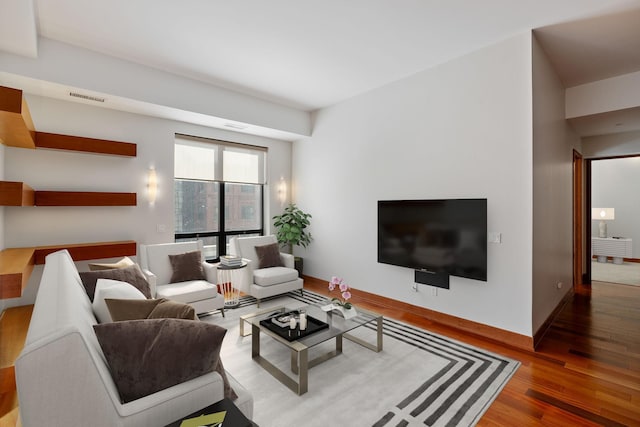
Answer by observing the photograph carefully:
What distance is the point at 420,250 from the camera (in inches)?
150

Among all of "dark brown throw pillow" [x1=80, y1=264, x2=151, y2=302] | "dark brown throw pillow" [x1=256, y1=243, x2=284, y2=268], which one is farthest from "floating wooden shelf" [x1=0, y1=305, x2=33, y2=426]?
"dark brown throw pillow" [x1=256, y1=243, x2=284, y2=268]

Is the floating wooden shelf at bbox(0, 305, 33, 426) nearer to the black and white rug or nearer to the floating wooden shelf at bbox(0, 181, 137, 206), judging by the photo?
the floating wooden shelf at bbox(0, 181, 137, 206)

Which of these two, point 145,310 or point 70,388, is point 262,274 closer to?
point 145,310

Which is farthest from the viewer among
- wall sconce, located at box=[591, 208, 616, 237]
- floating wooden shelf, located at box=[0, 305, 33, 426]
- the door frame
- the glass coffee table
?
wall sconce, located at box=[591, 208, 616, 237]

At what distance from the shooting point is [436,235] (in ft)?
12.0

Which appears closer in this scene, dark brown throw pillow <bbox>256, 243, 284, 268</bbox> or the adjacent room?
the adjacent room

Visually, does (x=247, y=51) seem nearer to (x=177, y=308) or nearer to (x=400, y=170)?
(x=400, y=170)

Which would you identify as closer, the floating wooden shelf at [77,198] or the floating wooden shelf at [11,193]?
the floating wooden shelf at [11,193]

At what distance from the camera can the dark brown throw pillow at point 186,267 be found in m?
3.94

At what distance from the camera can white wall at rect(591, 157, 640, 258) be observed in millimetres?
7605

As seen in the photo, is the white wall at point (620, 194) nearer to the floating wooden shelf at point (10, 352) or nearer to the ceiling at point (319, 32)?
the ceiling at point (319, 32)

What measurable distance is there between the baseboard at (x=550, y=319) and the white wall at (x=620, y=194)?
15.6 feet

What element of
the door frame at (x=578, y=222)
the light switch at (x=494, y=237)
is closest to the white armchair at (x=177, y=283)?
the light switch at (x=494, y=237)

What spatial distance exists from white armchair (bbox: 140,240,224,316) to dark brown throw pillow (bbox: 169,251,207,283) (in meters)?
0.06
